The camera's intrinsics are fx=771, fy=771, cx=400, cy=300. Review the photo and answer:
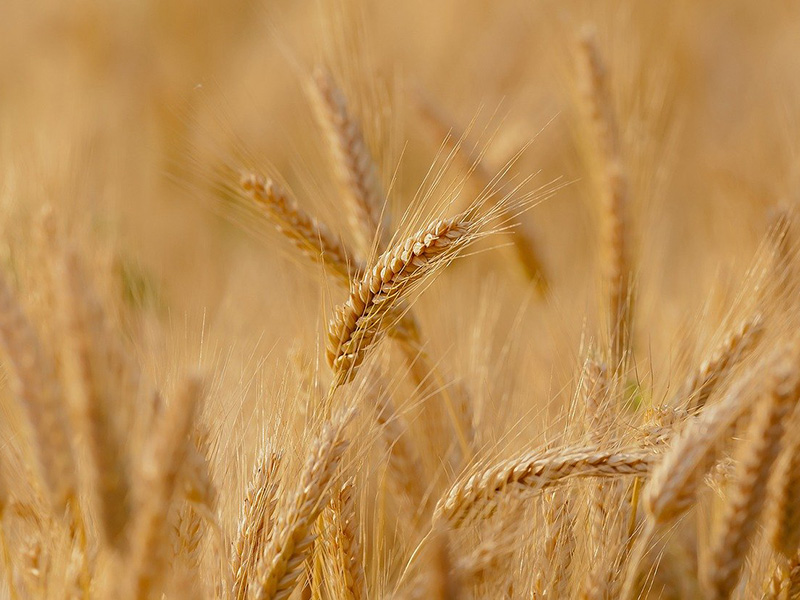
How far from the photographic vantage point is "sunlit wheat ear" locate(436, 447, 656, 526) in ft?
3.44

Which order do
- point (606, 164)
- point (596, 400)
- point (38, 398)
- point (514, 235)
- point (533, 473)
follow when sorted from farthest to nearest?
1. point (514, 235)
2. point (606, 164)
3. point (596, 400)
4. point (533, 473)
5. point (38, 398)

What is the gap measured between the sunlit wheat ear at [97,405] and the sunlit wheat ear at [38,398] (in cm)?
6

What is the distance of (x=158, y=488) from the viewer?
806 millimetres

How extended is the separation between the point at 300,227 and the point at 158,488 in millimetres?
618

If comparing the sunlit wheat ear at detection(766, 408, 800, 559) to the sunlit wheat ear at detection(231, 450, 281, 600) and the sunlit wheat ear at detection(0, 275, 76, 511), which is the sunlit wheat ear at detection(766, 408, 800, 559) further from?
the sunlit wheat ear at detection(0, 275, 76, 511)

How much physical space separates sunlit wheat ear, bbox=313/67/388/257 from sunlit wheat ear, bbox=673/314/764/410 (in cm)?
60

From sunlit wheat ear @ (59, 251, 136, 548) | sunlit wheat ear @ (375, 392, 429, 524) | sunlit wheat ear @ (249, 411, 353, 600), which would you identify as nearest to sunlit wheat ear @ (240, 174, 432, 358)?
sunlit wheat ear @ (375, 392, 429, 524)

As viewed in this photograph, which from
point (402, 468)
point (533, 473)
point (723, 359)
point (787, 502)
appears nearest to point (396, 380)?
point (402, 468)

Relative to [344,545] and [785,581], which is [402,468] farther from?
[785,581]

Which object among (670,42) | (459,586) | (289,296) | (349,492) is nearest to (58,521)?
(349,492)

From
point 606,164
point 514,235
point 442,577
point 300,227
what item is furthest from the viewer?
point 514,235

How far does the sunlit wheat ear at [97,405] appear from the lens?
0.87 metres

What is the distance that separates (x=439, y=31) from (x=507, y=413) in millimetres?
3074

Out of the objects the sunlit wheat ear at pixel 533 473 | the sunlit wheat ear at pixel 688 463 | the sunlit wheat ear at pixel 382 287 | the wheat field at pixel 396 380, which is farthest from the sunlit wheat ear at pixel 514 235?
the sunlit wheat ear at pixel 688 463
